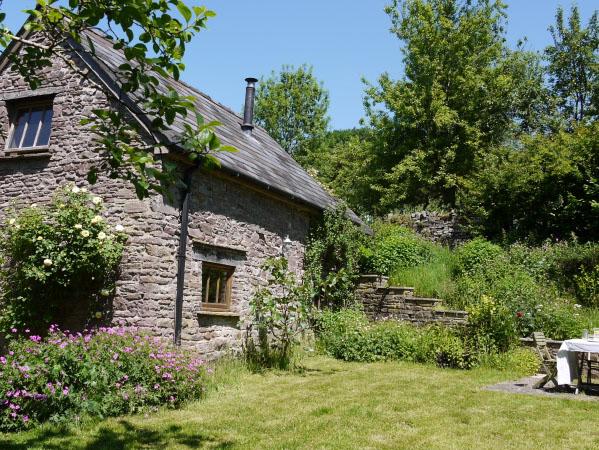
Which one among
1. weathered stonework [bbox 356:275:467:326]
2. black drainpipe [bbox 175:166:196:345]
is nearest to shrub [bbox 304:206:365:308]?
weathered stonework [bbox 356:275:467:326]

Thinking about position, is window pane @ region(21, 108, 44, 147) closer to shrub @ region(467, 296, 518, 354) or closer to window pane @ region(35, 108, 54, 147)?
window pane @ region(35, 108, 54, 147)

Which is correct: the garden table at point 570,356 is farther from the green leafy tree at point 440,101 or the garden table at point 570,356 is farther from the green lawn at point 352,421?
the green leafy tree at point 440,101

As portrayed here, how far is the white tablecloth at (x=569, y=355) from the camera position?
26.3ft

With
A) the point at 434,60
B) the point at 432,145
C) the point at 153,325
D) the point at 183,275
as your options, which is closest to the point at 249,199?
the point at 183,275

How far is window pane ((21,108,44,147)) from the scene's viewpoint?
10381mm

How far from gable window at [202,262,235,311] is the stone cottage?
0.02m

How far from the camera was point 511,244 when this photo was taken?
643 inches

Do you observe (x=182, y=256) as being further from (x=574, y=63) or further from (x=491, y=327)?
(x=574, y=63)

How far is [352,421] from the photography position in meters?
6.65

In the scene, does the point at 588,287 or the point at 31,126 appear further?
the point at 588,287

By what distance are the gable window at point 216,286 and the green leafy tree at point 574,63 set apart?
23489 mm

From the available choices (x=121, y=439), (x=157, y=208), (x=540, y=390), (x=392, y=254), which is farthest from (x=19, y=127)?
(x=540, y=390)

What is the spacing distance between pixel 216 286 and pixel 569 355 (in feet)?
20.0

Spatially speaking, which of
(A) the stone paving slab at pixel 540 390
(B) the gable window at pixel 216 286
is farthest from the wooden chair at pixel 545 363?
(B) the gable window at pixel 216 286
